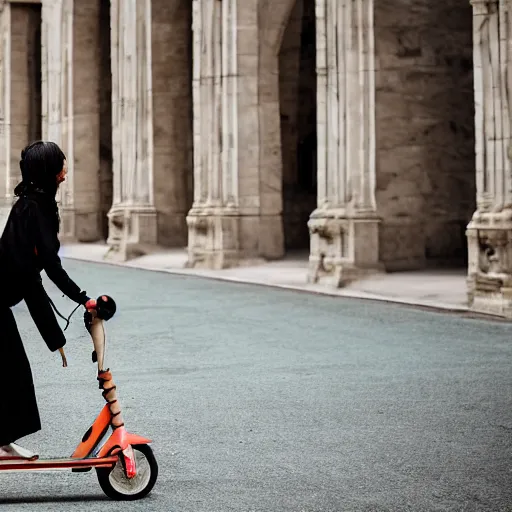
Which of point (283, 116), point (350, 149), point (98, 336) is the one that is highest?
point (283, 116)

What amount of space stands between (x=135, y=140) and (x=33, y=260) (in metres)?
22.4

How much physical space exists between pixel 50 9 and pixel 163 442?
3095 centimetres

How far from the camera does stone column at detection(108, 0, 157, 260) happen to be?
1035 inches

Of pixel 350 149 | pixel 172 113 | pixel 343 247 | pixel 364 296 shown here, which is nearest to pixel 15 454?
pixel 364 296

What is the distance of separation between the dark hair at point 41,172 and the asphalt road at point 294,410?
4.12 ft

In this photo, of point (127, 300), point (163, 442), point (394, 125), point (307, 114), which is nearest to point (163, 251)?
point (307, 114)

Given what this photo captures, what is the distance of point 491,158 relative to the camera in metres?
13.2

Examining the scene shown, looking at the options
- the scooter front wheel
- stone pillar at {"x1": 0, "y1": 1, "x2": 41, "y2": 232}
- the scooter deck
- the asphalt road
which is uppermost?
stone pillar at {"x1": 0, "y1": 1, "x2": 41, "y2": 232}

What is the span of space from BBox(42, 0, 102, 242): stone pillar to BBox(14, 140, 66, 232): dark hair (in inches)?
1116

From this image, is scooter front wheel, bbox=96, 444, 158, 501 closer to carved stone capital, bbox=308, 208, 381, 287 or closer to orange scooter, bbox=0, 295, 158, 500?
orange scooter, bbox=0, 295, 158, 500

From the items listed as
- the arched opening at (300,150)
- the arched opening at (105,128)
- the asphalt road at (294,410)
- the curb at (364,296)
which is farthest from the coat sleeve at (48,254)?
the arched opening at (105,128)

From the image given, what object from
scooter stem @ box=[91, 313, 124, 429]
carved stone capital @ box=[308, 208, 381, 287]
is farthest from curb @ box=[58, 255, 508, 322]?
scooter stem @ box=[91, 313, 124, 429]

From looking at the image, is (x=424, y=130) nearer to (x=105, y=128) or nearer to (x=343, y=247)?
(x=343, y=247)

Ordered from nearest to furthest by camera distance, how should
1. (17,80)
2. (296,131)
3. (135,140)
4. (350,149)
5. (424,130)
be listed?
(350,149) → (424,130) → (296,131) → (135,140) → (17,80)
